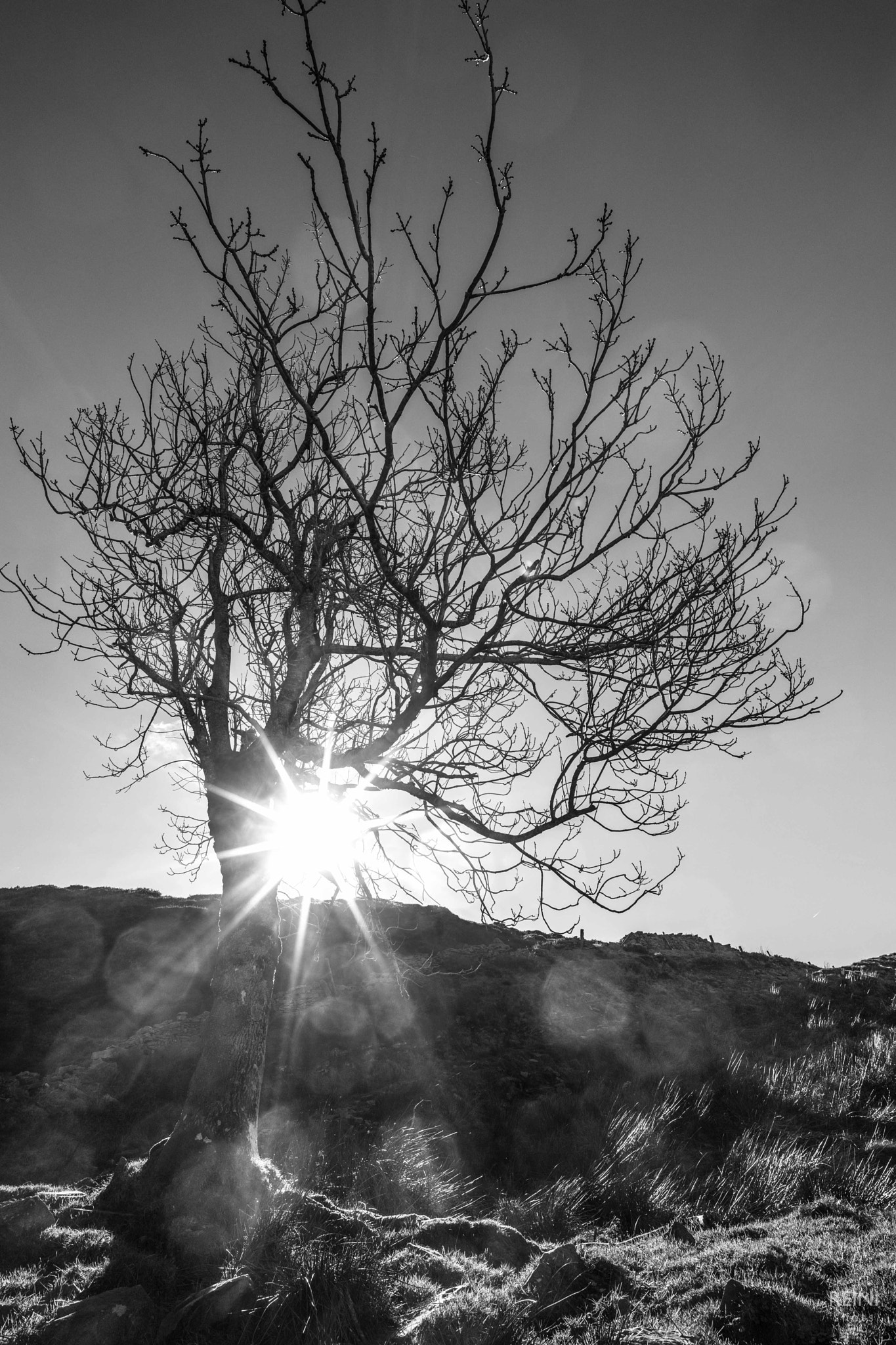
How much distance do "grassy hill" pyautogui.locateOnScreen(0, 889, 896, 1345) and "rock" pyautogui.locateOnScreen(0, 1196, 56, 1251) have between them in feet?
0.10

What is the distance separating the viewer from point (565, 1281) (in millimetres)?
3639

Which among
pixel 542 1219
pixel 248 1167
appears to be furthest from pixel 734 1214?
pixel 248 1167

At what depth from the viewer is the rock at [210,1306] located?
3436 mm

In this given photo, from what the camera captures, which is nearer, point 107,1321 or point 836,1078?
point 107,1321

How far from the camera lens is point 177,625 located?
6219mm

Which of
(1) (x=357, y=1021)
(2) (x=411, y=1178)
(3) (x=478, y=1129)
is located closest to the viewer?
(2) (x=411, y=1178)

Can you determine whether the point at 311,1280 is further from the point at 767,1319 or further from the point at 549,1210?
the point at 549,1210

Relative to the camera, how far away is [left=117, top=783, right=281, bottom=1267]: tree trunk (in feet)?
15.0

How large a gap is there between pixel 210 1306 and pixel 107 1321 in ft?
1.53

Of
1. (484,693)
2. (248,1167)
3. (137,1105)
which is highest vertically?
(484,693)

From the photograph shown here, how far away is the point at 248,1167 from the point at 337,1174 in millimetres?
1367

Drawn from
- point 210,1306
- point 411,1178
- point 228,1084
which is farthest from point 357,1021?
point 210,1306

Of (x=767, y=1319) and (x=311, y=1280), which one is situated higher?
(x=767, y=1319)

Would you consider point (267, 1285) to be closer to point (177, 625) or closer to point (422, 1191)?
point (422, 1191)
